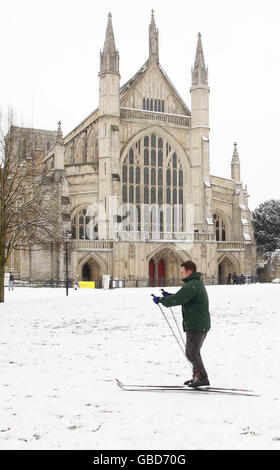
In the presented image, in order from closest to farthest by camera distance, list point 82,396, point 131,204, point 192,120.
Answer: point 82,396 → point 131,204 → point 192,120

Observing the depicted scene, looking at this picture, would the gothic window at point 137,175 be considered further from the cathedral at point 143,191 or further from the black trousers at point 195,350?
the black trousers at point 195,350

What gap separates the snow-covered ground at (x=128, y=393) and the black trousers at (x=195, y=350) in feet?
1.23

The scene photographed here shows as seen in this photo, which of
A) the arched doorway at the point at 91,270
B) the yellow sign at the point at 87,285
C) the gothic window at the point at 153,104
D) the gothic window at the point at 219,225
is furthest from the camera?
the gothic window at the point at 219,225

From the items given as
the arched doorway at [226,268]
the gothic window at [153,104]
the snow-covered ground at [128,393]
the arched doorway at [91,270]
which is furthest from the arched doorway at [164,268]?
the snow-covered ground at [128,393]

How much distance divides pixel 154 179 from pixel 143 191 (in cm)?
143

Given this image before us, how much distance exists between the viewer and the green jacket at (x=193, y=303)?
6.54m

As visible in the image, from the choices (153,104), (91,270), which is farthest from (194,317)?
(153,104)

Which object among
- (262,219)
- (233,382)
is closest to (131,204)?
(262,219)

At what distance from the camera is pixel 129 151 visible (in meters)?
41.5

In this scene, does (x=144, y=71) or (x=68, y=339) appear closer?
(x=68, y=339)

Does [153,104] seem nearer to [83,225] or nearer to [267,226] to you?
[83,225]

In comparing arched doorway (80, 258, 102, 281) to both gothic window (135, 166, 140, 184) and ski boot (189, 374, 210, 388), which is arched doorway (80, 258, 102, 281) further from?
ski boot (189, 374, 210, 388)

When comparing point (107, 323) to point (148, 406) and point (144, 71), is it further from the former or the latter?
point (144, 71)

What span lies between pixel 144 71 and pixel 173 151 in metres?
7.03
